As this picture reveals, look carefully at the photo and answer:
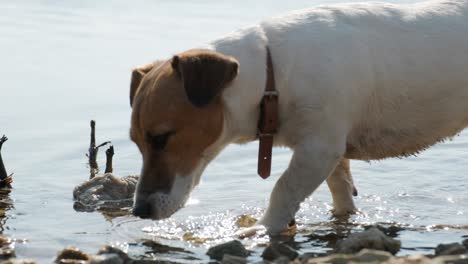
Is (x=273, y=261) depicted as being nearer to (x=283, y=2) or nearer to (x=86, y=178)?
(x=86, y=178)

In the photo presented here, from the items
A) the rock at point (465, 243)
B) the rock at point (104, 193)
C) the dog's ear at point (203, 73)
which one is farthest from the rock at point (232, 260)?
the rock at point (104, 193)

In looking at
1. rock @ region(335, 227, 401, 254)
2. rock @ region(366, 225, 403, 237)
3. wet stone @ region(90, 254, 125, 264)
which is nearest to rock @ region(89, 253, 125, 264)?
wet stone @ region(90, 254, 125, 264)

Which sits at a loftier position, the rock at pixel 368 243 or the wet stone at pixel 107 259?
the rock at pixel 368 243

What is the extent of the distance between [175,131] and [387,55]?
153cm

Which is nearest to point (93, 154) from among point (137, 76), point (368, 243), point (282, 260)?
point (137, 76)

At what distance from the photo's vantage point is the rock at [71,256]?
6591 millimetres

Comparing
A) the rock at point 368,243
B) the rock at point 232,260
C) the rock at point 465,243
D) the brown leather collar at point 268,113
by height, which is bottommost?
the rock at point 232,260

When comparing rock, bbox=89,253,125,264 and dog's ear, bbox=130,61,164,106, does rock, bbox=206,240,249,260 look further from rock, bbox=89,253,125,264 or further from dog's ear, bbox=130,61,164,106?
dog's ear, bbox=130,61,164,106

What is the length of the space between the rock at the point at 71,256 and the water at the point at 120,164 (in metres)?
0.34

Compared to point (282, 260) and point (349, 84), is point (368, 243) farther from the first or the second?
point (349, 84)

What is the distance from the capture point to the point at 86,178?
9398mm

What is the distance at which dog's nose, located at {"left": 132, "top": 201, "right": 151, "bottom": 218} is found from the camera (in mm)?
6543

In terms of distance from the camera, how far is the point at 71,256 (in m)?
6.66

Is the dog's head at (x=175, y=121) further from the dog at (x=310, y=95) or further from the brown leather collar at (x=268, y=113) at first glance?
the brown leather collar at (x=268, y=113)
